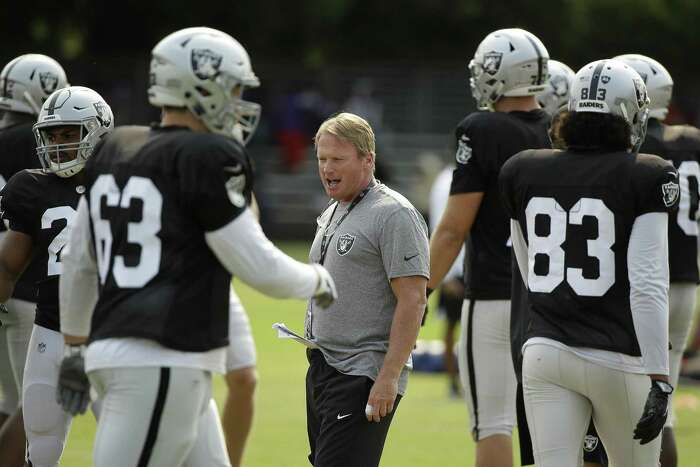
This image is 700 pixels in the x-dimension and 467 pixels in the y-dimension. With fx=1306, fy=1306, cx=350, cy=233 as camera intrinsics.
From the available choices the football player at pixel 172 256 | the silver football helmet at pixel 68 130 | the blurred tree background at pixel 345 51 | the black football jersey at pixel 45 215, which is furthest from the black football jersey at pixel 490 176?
the blurred tree background at pixel 345 51

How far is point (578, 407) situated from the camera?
16.2 ft

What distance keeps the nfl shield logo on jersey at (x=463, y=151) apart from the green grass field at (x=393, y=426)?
105 inches

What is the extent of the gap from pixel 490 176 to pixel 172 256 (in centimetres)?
236

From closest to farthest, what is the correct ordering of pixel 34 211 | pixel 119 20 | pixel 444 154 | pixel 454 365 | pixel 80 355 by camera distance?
pixel 80 355, pixel 34 211, pixel 454 365, pixel 444 154, pixel 119 20

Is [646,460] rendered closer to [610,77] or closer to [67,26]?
[610,77]

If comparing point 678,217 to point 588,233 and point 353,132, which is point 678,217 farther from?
point 353,132

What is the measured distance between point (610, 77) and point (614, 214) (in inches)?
23.4

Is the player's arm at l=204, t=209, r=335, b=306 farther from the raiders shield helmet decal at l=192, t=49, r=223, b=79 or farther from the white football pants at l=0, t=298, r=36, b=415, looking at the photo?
the white football pants at l=0, t=298, r=36, b=415

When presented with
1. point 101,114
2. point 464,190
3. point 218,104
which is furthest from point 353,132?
point 101,114

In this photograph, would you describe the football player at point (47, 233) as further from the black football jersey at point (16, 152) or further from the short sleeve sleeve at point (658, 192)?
the short sleeve sleeve at point (658, 192)

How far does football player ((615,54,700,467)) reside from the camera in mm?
6805

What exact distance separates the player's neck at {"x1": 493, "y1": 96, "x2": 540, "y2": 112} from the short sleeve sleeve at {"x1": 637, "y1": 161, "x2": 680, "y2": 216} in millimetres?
1735

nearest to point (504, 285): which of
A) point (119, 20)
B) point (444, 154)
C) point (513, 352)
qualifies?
point (513, 352)

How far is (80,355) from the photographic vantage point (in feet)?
15.2
